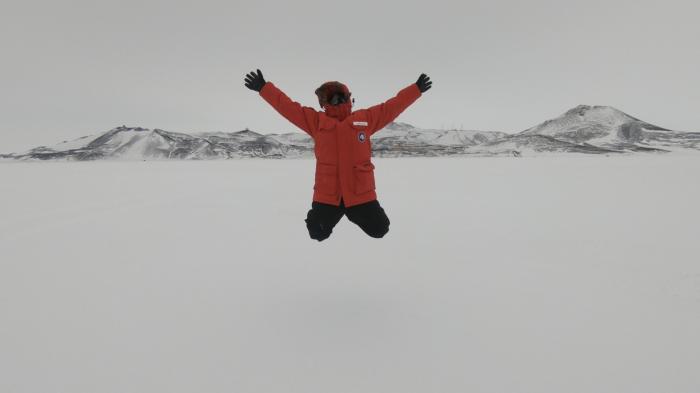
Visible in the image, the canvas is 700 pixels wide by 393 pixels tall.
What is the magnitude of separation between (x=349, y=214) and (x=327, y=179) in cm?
40

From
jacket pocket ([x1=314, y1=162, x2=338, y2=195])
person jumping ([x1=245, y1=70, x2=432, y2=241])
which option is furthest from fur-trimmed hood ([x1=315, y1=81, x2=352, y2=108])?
jacket pocket ([x1=314, y1=162, x2=338, y2=195])

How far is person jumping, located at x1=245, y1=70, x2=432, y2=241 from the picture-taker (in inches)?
125

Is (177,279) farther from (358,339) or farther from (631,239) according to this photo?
(631,239)

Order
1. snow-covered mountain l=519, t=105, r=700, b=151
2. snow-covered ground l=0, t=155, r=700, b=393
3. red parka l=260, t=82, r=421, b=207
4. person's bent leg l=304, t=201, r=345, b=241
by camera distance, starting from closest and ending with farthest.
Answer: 1. snow-covered ground l=0, t=155, r=700, b=393
2. red parka l=260, t=82, r=421, b=207
3. person's bent leg l=304, t=201, r=345, b=241
4. snow-covered mountain l=519, t=105, r=700, b=151

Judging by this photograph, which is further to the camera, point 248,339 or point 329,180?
point 329,180

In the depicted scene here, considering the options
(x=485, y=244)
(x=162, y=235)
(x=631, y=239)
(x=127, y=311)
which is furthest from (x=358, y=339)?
(x=631, y=239)

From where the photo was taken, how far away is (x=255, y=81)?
3381 millimetres

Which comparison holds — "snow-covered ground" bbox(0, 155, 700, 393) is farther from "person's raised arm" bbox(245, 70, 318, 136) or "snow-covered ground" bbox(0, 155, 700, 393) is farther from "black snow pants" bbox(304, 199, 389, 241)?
"person's raised arm" bbox(245, 70, 318, 136)

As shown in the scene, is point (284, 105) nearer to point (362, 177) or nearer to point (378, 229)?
point (362, 177)

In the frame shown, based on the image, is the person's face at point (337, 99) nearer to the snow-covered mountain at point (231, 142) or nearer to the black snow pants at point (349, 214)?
the black snow pants at point (349, 214)

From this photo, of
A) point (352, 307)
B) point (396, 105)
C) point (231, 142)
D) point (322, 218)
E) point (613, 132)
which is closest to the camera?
point (352, 307)

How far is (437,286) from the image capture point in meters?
3.42

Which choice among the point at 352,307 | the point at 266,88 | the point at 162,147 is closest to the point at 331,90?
the point at 266,88

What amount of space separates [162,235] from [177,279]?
2128 mm
